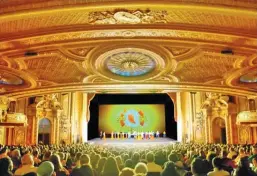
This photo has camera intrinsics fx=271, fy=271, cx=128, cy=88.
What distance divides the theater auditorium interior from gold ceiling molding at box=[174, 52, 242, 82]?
0.04m

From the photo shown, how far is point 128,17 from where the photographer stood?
655cm

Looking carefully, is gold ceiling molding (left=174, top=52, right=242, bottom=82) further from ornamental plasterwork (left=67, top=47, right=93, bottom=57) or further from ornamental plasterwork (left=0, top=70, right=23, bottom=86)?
ornamental plasterwork (left=0, top=70, right=23, bottom=86)

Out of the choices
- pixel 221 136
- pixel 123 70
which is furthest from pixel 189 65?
pixel 221 136

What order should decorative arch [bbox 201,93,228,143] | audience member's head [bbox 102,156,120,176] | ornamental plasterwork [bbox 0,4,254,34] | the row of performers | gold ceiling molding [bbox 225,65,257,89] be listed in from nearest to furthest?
audience member's head [bbox 102,156,120,176] < ornamental plasterwork [bbox 0,4,254,34] < gold ceiling molding [bbox 225,65,257,89] < decorative arch [bbox 201,93,228,143] < the row of performers

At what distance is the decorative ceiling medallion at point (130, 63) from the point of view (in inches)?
423

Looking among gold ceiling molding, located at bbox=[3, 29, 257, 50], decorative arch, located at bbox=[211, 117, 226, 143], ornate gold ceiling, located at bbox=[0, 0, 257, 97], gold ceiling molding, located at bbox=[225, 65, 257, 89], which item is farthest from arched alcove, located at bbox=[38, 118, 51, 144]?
gold ceiling molding, located at bbox=[3, 29, 257, 50]

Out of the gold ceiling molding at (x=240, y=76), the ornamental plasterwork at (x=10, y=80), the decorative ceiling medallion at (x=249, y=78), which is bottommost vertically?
the gold ceiling molding at (x=240, y=76)

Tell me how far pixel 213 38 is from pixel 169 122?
2274 cm

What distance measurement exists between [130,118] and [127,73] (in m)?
17.1

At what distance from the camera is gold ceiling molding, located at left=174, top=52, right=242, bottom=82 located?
1039cm

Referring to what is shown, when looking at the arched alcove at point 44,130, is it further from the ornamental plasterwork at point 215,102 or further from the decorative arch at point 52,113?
the ornamental plasterwork at point 215,102

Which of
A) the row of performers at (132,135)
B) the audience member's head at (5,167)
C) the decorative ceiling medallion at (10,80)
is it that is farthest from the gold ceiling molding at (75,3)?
the row of performers at (132,135)

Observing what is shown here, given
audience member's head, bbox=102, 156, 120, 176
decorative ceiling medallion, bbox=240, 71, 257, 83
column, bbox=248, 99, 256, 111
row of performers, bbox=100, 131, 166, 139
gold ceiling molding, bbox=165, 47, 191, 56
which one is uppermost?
gold ceiling molding, bbox=165, 47, 191, 56

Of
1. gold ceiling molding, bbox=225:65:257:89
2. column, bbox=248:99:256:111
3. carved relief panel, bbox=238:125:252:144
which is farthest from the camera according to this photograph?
carved relief panel, bbox=238:125:252:144
